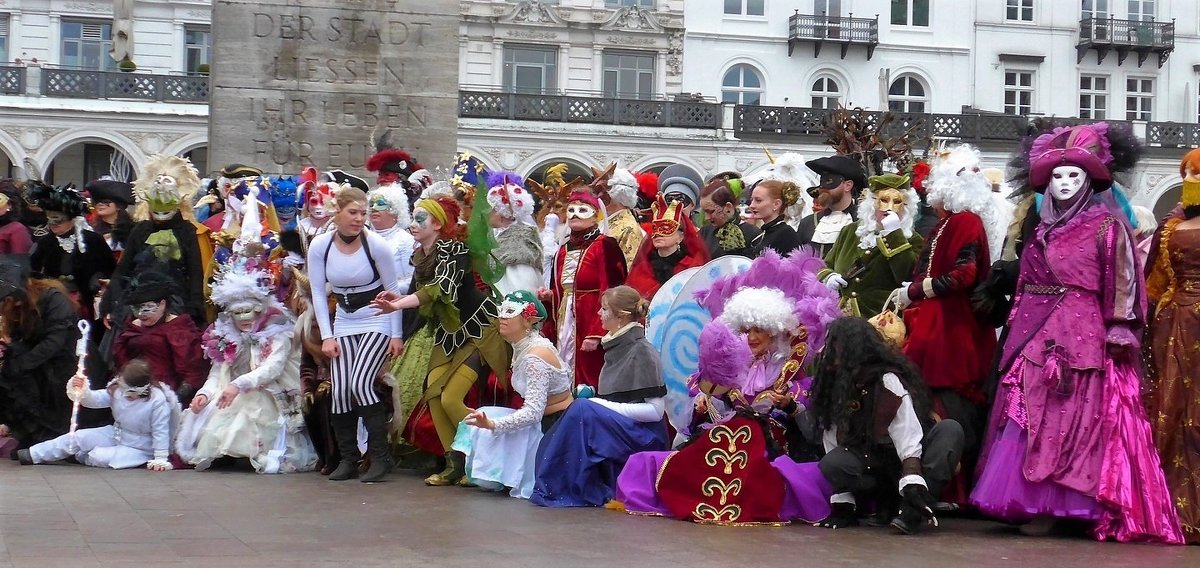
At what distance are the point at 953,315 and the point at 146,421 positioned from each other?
5.42 meters

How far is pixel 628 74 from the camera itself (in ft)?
156

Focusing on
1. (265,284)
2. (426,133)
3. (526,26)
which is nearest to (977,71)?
(526,26)

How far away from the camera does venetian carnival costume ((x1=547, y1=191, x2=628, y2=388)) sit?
33.3ft

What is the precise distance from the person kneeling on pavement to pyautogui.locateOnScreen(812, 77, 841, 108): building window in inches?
1622

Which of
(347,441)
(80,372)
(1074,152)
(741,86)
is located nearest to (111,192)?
(80,372)

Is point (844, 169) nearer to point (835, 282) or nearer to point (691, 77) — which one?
point (835, 282)

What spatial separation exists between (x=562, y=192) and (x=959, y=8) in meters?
40.3

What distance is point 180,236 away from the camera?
1127cm

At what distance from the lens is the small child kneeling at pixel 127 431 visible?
10500mm

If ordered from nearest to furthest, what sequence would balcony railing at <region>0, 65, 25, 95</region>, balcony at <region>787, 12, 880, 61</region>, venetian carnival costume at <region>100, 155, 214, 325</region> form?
1. venetian carnival costume at <region>100, 155, 214, 325</region>
2. balcony railing at <region>0, 65, 25, 95</region>
3. balcony at <region>787, 12, 880, 61</region>

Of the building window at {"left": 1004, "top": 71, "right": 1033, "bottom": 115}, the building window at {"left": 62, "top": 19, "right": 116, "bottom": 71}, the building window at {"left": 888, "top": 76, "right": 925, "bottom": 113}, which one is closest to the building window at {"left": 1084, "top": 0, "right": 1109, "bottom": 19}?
the building window at {"left": 1004, "top": 71, "right": 1033, "bottom": 115}

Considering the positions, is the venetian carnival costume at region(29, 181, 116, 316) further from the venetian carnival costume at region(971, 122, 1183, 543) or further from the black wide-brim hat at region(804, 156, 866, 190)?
the venetian carnival costume at region(971, 122, 1183, 543)

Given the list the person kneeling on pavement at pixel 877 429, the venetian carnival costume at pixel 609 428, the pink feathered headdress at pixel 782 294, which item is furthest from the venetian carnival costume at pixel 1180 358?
the venetian carnival costume at pixel 609 428

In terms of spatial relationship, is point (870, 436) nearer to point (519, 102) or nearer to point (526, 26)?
point (519, 102)
